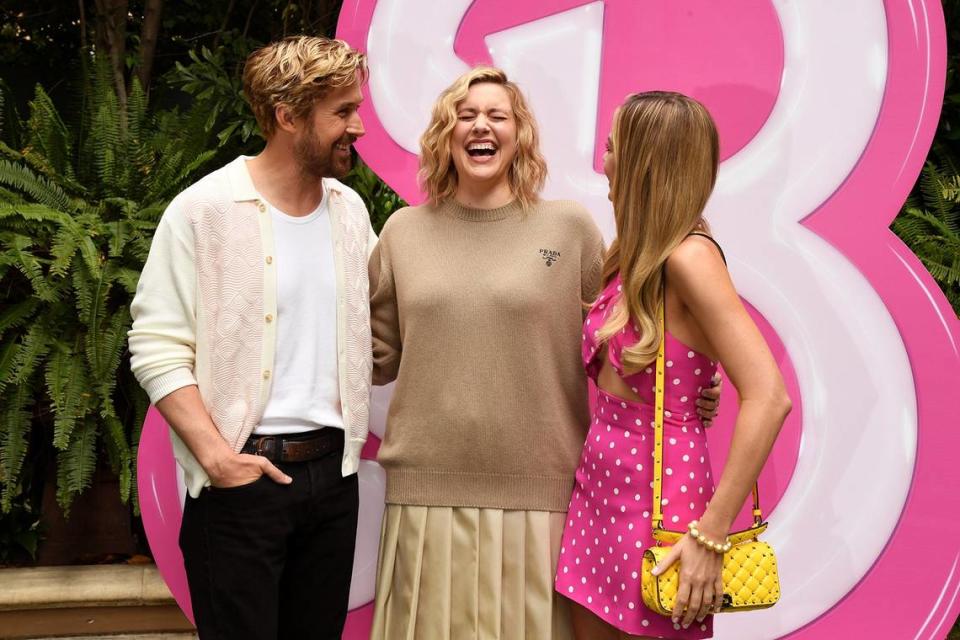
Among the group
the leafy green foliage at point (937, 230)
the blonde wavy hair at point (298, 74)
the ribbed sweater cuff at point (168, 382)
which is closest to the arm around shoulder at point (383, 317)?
the blonde wavy hair at point (298, 74)

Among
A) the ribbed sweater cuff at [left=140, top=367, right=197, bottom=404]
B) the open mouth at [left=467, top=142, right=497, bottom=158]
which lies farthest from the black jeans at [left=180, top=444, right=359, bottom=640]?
the open mouth at [left=467, top=142, right=497, bottom=158]

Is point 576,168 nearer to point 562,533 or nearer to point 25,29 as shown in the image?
point 562,533

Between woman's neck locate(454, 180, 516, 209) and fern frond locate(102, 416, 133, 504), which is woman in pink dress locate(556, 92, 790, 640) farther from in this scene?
fern frond locate(102, 416, 133, 504)

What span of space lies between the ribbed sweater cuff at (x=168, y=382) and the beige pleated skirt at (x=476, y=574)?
0.66m

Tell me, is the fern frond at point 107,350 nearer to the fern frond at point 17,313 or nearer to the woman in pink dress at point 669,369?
the fern frond at point 17,313

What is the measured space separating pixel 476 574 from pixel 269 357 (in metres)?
0.77

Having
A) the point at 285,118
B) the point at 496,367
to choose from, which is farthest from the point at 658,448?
the point at 285,118

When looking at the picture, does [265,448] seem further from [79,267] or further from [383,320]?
[79,267]

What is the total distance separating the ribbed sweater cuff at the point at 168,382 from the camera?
7.94ft

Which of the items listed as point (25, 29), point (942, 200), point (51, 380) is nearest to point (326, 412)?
point (51, 380)

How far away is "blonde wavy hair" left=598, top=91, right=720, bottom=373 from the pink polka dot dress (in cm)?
6

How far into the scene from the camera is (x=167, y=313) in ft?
8.04

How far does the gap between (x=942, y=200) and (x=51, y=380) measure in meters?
3.31

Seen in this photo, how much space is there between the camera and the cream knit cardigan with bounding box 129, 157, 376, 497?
2441 mm
